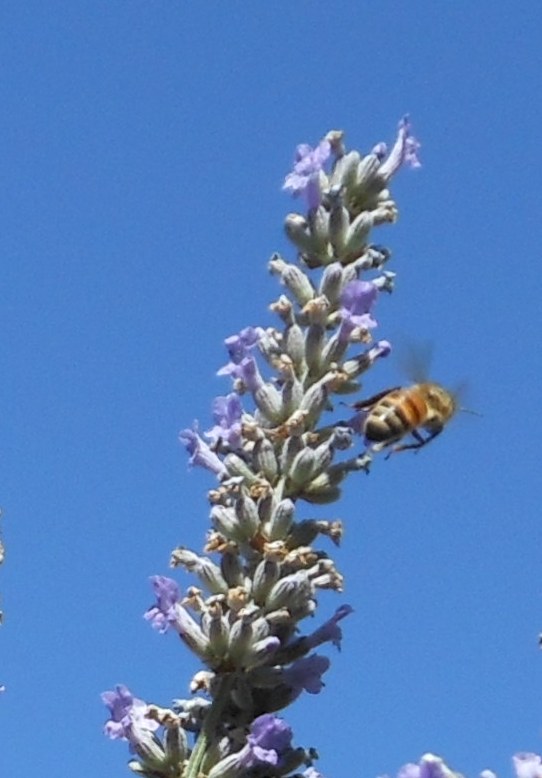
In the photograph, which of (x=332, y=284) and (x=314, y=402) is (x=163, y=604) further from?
(x=332, y=284)

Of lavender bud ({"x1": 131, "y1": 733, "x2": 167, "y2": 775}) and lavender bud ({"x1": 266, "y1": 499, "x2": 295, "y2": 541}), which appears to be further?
lavender bud ({"x1": 266, "y1": 499, "x2": 295, "y2": 541})

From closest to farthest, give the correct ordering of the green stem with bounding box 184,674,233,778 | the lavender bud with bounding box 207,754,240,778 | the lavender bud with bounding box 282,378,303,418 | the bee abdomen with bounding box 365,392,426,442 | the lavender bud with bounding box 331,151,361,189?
the lavender bud with bounding box 207,754,240,778 → the green stem with bounding box 184,674,233,778 → the lavender bud with bounding box 282,378,303,418 → the bee abdomen with bounding box 365,392,426,442 → the lavender bud with bounding box 331,151,361,189

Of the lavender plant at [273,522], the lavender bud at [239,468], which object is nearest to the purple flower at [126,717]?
the lavender plant at [273,522]

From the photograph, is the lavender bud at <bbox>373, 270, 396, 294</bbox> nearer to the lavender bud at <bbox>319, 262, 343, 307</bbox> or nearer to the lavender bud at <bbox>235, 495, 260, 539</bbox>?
the lavender bud at <bbox>319, 262, 343, 307</bbox>

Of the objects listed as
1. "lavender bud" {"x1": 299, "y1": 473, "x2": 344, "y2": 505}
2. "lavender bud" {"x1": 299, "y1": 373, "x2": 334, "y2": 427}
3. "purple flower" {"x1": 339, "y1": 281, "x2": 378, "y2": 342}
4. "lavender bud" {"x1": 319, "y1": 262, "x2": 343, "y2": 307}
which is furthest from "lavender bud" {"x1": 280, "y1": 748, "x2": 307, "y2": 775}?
"lavender bud" {"x1": 319, "y1": 262, "x2": 343, "y2": 307}

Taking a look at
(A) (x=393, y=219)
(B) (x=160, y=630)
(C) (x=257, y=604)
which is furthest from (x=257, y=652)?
(A) (x=393, y=219)

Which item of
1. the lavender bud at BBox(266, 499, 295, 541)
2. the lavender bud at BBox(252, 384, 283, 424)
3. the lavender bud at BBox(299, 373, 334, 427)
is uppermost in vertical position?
the lavender bud at BBox(252, 384, 283, 424)

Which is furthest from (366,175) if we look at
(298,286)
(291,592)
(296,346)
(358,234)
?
(291,592)
